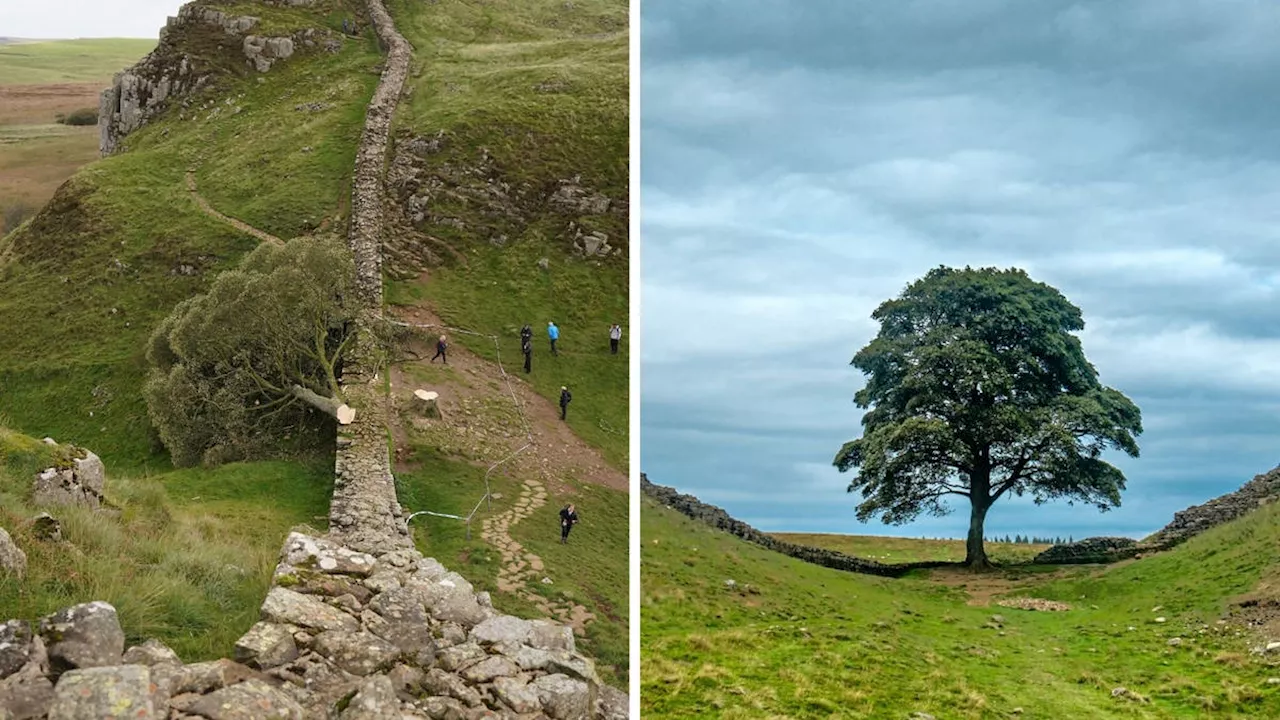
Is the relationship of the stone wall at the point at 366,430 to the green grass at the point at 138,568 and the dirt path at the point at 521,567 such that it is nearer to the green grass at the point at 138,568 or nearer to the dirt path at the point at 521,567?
the dirt path at the point at 521,567

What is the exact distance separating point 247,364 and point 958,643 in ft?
30.6

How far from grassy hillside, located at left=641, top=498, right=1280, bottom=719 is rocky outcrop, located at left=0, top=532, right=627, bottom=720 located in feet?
10.2

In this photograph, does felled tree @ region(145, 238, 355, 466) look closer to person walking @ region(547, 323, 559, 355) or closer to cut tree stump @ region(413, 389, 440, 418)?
cut tree stump @ region(413, 389, 440, 418)

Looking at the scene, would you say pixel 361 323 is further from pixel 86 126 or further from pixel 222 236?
pixel 86 126

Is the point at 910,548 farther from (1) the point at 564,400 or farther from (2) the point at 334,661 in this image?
(2) the point at 334,661

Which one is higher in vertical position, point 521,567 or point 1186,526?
point 1186,526

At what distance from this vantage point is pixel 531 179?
27.3 meters

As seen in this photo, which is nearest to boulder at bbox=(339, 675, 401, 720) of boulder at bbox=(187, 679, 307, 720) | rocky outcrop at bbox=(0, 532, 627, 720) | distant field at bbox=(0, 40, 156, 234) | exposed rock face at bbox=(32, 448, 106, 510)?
rocky outcrop at bbox=(0, 532, 627, 720)

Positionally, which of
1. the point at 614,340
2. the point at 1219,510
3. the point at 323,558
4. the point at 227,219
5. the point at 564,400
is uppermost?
the point at 227,219

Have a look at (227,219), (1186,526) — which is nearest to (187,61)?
(227,219)

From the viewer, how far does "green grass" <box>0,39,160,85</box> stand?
13.9 metres

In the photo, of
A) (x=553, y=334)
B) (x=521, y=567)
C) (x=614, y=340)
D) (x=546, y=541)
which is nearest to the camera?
(x=521, y=567)

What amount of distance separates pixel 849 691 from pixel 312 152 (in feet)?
70.0

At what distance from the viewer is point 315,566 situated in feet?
19.0
